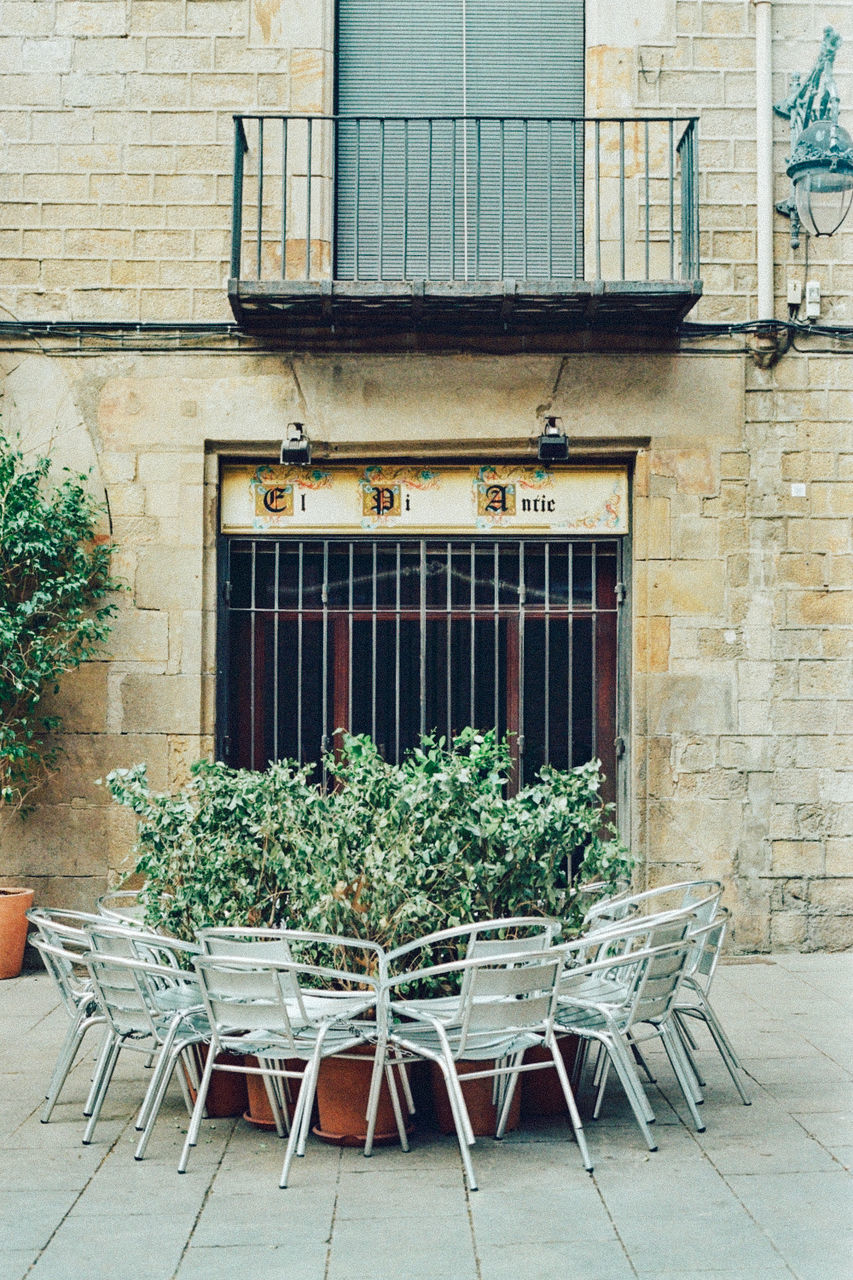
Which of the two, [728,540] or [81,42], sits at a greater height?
[81,42]

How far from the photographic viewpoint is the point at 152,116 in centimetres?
895

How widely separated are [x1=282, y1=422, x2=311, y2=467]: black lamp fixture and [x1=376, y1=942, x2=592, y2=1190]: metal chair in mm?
4536

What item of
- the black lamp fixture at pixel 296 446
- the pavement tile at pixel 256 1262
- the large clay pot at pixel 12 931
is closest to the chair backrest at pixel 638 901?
the pavement tile at pixel 256 1262

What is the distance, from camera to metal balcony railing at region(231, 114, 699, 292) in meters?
8.80

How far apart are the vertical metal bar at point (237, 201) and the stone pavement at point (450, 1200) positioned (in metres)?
5.03

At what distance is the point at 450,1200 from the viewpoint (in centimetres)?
436

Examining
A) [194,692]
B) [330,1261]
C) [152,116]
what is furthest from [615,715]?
[330,1261]

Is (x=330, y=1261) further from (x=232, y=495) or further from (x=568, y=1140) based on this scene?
(x=232, y=495)

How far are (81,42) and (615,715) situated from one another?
570cm

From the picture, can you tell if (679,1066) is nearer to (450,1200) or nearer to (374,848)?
(450,1200)

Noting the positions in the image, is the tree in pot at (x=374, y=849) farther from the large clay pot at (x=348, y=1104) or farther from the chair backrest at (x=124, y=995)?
the chair backrest at (x=124, y=995)

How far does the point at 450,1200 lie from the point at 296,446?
17.6 ft

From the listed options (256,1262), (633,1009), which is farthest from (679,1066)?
(256,1262)

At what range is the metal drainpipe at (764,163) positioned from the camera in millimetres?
8812
